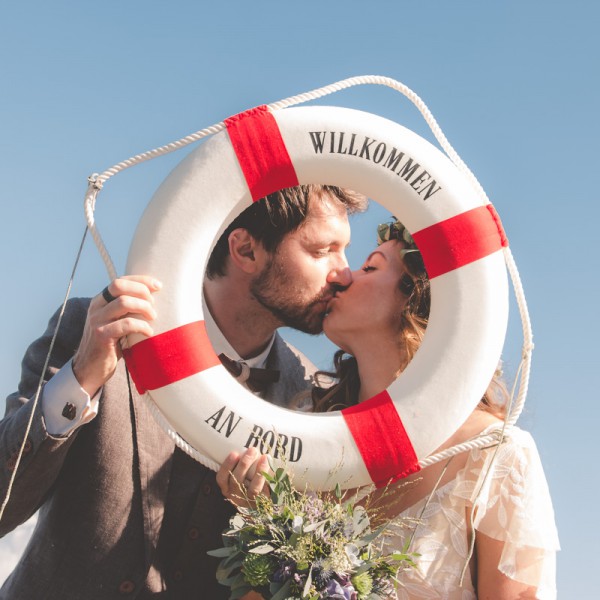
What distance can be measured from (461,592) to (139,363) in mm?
1075

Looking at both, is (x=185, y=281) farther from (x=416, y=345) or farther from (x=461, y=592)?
(x=461, y=592)

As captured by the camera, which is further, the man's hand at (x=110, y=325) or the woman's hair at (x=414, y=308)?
the woman's hair at (x=414, y=308)

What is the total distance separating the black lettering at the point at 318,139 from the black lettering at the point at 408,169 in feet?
0.79

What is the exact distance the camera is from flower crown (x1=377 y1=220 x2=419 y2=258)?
2.66m

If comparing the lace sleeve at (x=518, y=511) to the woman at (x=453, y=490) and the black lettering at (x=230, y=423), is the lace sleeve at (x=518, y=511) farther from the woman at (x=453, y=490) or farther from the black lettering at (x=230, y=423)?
the black lettering at (x=230, y=423)

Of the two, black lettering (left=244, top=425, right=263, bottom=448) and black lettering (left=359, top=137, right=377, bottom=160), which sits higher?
black lettering (left=359, top=137, right=377, bottom=160)

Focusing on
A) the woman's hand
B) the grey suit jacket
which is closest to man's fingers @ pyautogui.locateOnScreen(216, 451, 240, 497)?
the woman's hand

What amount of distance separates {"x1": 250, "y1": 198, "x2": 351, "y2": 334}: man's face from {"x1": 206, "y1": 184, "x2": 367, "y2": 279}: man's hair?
0.03 m

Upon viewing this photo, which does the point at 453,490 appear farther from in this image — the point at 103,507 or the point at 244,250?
the point at 244,250

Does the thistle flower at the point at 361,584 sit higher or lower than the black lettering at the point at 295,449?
lower

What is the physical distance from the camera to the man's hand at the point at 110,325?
2172 mm

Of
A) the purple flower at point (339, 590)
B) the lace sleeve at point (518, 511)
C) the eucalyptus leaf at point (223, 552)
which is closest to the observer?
the purple flower at point (339, 590)

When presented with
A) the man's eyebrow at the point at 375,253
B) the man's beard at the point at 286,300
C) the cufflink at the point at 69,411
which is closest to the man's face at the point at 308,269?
the man's beard at the point at 286,300

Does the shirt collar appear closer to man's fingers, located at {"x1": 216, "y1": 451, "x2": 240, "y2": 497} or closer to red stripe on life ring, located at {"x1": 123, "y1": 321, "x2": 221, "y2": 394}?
red stripe on life ring, located at {"x1": 123, "y1": 321, "x2": 221, "y2": 394}
